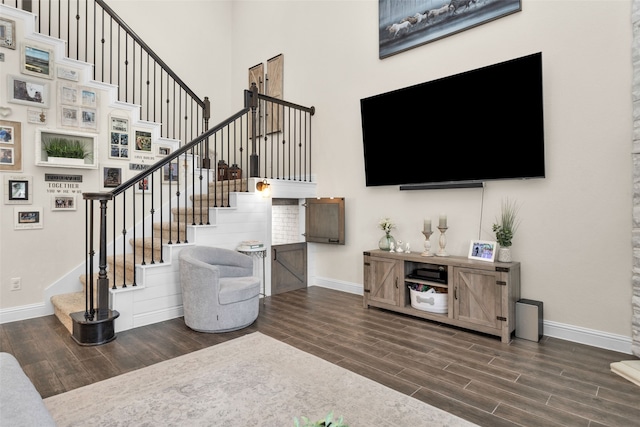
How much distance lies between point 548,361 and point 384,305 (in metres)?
1.71

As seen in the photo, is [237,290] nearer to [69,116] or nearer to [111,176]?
[111,176]

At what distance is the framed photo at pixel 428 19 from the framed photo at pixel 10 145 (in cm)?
446

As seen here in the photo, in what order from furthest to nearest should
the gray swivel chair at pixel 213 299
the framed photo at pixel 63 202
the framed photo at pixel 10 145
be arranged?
the framed photo at pixel 63 202
the framed photo at pixel 10 145
the gray swivel chair at pixel 213 299

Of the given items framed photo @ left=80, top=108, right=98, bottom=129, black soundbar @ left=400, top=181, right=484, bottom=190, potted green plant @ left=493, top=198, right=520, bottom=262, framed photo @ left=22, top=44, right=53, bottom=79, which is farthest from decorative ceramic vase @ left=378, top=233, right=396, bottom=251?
framed photo @ left=22, top=44, right=53, bottom=79

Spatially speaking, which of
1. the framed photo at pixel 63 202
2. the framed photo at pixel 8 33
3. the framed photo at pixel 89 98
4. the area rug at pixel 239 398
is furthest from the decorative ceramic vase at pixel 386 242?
the framed photo at pixel 8 33

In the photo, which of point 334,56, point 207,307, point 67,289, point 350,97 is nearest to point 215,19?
point 334,56

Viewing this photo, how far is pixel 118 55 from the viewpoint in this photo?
5012mm

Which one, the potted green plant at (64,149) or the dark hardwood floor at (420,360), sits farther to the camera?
Result: the potted green plant at (64,149)

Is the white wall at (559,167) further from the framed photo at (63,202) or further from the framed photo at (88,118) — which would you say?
the framed photo at (63,202)

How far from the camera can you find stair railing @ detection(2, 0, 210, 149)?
4797 mm

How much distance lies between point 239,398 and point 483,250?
2.73m

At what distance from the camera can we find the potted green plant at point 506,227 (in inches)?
136

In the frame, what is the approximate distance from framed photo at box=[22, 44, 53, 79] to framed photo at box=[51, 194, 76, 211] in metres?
1.41

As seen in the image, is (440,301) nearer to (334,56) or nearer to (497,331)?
(497,331)
